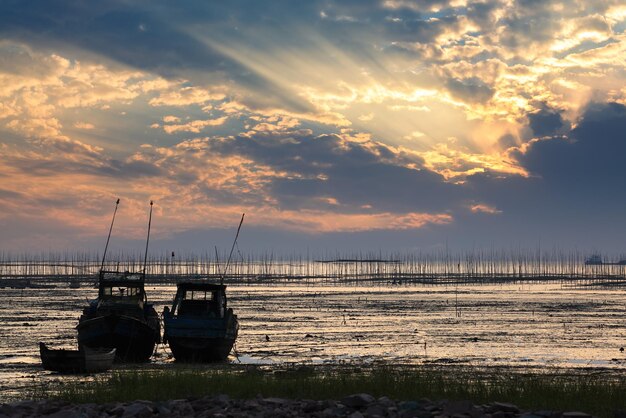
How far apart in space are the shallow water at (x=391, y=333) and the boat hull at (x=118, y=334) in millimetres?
1671

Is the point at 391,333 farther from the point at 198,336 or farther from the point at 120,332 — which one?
the point at 120,332

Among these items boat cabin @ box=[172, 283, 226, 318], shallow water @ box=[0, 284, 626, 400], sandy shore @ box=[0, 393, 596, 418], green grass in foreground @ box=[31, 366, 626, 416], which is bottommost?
shallow water @ box=[0, 284, 626, 400]

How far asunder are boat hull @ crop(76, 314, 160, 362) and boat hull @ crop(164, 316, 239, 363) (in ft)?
4.64

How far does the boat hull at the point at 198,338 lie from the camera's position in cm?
3722

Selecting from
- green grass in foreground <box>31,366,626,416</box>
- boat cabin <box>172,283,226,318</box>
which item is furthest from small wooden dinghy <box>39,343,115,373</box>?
boat cabin <box>172,283,226,318</box>

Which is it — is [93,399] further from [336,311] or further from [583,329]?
[336,311]

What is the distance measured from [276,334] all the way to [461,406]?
3581cm

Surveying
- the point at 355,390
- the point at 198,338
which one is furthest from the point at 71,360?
the point at 355,390

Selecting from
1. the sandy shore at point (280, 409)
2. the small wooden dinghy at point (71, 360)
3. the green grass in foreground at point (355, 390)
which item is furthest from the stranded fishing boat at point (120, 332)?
the sandy shore at point (280, 409)

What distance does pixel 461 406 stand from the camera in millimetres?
16406

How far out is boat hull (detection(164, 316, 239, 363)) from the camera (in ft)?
122

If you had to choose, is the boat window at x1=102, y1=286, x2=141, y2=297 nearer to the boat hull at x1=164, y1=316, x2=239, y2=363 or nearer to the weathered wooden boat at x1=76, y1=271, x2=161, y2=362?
the weathered wooden boat at x1=76, y1=271, x2=161, y2=362

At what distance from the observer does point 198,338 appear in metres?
37.3

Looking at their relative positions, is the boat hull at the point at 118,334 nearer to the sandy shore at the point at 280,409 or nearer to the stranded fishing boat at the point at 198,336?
the stranded fishing boat at the point at 198,336
